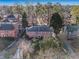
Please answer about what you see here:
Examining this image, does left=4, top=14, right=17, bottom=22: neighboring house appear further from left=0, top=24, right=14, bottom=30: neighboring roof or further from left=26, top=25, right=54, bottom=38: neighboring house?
left=26, top=25, right=54, bottom=38: neighboring house

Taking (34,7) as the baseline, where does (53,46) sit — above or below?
below

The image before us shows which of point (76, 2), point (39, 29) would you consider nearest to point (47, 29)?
point (39, 29)

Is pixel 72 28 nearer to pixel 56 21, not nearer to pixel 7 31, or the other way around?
pixel 56 21

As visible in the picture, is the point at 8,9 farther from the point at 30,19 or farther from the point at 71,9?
the point at 71,9

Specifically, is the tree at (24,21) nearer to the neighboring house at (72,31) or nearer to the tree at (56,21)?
the tree at (56,21)

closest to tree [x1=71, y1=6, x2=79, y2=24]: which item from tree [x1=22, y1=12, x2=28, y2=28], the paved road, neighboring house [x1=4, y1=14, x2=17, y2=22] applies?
the paved road
